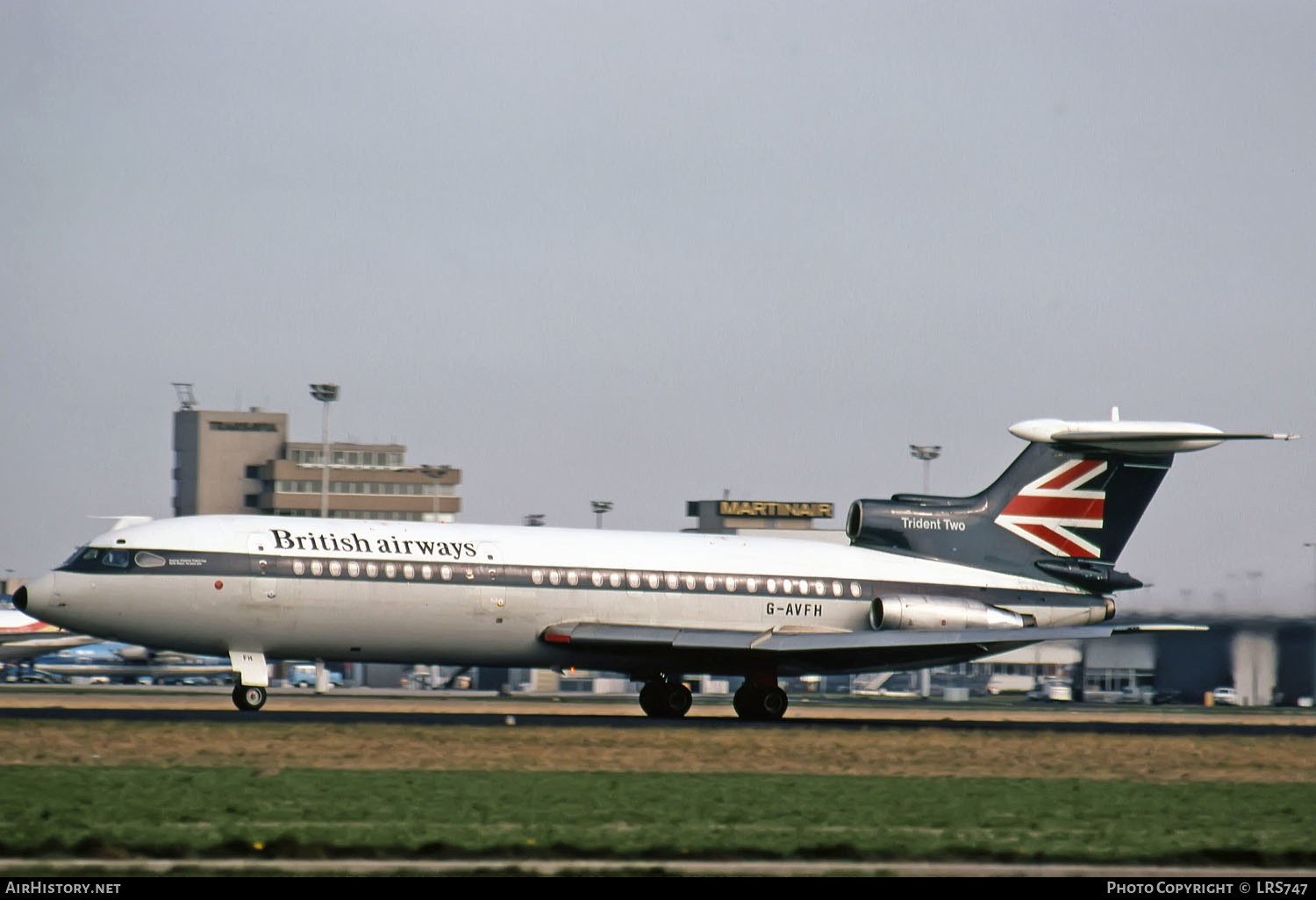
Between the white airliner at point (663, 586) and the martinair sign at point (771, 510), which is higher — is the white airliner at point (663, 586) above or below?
below

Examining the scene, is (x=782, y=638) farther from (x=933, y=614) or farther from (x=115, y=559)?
(x=115, y=559)

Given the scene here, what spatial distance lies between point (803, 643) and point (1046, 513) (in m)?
8.83

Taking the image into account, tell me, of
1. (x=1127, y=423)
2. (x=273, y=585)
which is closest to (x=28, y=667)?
(x=273, y=585)

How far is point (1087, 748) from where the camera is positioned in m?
32.4

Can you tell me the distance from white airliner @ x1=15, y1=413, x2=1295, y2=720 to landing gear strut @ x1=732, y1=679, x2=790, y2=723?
60 mm

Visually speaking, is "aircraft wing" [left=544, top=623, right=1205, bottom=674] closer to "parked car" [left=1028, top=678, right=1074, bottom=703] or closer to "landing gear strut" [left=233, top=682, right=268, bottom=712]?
"landing gear strut" [left=233, top=682, right=268, bottom=712]

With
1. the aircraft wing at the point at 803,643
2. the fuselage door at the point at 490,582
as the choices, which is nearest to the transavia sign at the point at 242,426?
the fuselage door at the point at 490,582

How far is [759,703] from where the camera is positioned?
4209cm

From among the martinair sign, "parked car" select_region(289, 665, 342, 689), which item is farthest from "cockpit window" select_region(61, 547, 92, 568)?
the martinair sign

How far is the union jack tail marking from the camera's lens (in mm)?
44969

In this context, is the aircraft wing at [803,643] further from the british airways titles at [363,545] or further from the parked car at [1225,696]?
the parked car at [1225,696]

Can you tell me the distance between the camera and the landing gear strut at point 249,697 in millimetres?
37750

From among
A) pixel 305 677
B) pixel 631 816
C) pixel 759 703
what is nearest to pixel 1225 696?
pixel 759 703

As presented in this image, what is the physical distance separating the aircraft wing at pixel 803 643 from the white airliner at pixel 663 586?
0.07 meters
